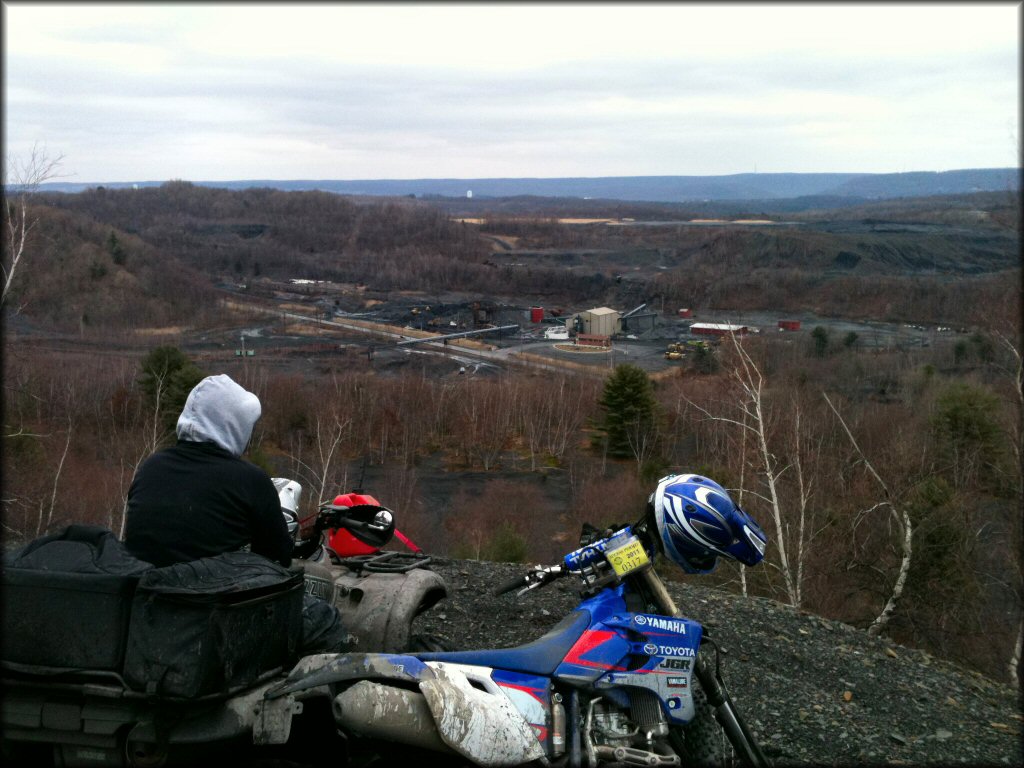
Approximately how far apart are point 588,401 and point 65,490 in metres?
21.8

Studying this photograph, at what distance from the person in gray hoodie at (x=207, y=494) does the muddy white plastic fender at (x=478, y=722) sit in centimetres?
104

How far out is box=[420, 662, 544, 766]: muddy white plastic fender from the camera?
388cm

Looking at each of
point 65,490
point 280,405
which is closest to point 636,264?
point 280,405

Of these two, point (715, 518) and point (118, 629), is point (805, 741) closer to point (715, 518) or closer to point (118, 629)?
point (715, 518)

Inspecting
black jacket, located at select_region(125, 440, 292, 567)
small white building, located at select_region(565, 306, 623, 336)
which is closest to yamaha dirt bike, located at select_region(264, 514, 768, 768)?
black jacket, located at select_region(125, 440, 292, 567)

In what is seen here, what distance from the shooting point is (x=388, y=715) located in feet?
12.7

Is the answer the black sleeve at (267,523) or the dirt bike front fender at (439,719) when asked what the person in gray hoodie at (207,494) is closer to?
the black sleeve at (267,523)

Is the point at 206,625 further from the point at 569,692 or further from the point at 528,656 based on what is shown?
the point at 569,692

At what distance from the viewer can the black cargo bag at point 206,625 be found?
11.4ft

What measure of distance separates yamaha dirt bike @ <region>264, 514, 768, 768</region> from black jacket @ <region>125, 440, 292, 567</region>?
68cm

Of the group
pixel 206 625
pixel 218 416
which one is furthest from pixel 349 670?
pixel 218 416

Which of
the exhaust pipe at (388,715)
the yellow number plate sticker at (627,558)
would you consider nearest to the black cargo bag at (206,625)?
the exhaust pipe at (388,715)

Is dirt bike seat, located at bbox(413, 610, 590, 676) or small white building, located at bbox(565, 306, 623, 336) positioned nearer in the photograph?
dirt bike seat, located at bbox(413, 610, 590, 676)

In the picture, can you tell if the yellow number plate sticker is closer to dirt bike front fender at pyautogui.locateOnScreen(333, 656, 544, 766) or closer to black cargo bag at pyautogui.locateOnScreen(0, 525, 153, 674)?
dirt bike front fender at pyautogui.locateOnScreen(333, 656, 544, 766)
